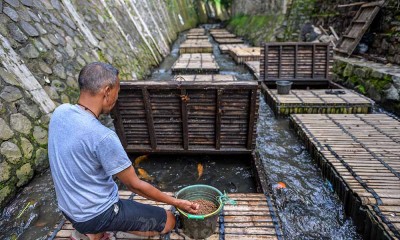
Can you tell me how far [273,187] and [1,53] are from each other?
19.0ft

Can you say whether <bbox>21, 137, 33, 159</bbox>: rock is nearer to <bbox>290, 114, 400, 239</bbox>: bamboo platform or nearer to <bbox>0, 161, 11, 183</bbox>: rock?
<bbox>0, 161, 11, 183</bbox>: rock

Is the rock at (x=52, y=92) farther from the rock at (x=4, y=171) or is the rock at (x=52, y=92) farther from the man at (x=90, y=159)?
the man at (x=90, y=159)

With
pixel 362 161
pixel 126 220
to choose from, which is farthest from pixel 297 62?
pixel 126 220

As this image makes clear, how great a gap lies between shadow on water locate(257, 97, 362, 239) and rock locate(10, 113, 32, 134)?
184 inches

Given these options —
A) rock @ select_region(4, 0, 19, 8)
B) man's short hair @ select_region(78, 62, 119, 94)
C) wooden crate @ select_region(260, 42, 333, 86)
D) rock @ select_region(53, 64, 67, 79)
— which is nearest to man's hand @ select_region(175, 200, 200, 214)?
man's short hair @ select_region(78, 62, 119, 94)

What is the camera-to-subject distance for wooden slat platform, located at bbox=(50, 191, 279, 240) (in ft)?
10.7

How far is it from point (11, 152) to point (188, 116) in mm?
3079

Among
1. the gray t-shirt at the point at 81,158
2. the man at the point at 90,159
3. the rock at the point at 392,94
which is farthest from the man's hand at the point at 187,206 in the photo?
the rock at the point at 392,94

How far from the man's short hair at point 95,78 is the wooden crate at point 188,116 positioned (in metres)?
2.27

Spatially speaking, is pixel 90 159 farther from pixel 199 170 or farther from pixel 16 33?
pixel 16 33

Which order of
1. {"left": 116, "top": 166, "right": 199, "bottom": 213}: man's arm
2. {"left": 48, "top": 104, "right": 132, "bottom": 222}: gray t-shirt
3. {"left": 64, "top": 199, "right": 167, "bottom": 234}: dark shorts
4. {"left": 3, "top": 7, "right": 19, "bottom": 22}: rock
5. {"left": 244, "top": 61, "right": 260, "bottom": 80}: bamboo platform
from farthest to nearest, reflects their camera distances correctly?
{"left": 244, "top": 61, "right": 260, "bottom": 80}: bamboo platform
{"left": 3, "top": 7, "right": 19, "bottom": 22}: rock
{"left": 64, "top": 199, "right": 167, "bottom": 234}: dark shorts
{"left": 116, "top": 166, "right": 199, "bottom": 213}: man's arm
{"left": 48, "top": 104, "right": 132, "bottom": 222}: gray t-shirt

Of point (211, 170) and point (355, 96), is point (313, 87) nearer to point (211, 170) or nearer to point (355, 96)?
point (355, 96)

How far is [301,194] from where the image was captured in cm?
457

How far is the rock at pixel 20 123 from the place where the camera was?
4.70 meters
